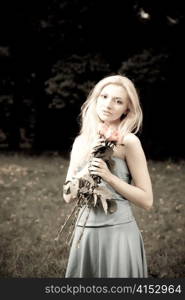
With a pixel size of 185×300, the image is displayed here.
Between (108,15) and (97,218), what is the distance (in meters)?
12.2

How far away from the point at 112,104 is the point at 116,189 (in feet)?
1.55

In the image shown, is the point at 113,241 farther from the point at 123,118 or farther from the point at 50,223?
the point at 50,223

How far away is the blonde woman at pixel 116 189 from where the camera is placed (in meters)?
2.42

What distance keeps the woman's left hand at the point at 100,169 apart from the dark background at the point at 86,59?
9712 mm

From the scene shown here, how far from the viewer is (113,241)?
249 cm

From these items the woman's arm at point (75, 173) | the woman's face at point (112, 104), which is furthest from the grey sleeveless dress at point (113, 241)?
Result: the woman's face at point (112, 104)

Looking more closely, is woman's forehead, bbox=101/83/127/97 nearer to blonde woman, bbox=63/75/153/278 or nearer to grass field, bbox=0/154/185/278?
blonde woman, bbox=63/75/153/278

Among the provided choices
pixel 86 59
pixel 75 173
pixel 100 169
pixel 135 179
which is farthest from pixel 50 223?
pixel 86 59

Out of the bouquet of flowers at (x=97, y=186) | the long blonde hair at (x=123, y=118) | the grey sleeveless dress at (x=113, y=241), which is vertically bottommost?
the grey sleeveless dress at (x=113, y=241)

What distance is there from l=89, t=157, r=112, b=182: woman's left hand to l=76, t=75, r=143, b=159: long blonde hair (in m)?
0.21

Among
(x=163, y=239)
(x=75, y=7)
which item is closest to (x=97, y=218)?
(x=163, y=239)

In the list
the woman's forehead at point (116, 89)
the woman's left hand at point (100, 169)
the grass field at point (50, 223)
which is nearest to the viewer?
the woman's left hand at point (100, 169)

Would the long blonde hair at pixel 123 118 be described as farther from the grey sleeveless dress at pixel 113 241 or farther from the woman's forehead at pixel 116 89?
the grey sleeveless dress at pixel 113 241

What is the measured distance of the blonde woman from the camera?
2422 mm
